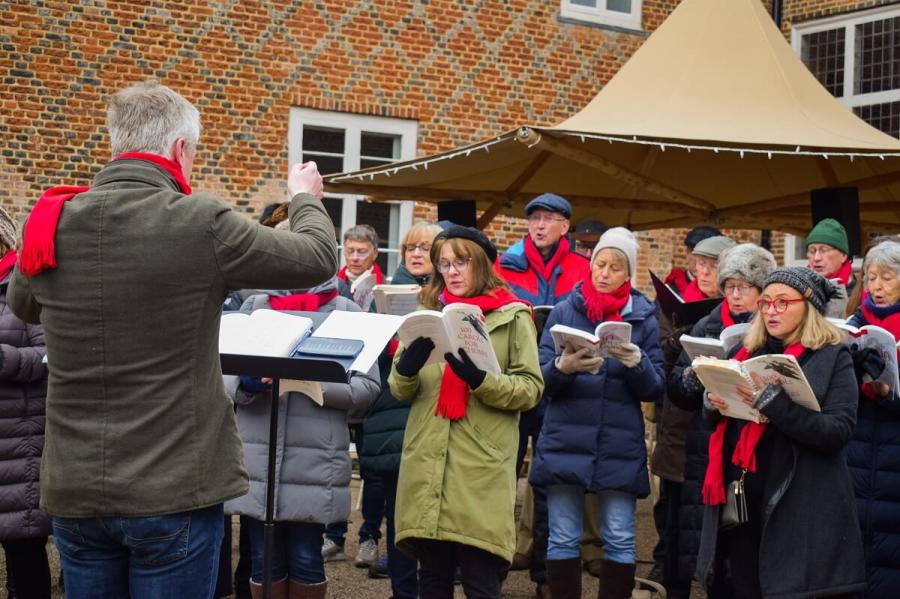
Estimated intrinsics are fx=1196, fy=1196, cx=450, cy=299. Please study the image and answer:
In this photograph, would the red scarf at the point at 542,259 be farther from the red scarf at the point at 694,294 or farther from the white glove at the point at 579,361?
the white glove at the point at 579,361

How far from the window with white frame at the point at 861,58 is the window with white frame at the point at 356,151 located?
5.19 metres

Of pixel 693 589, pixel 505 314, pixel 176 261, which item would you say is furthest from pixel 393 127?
pixel 176 261

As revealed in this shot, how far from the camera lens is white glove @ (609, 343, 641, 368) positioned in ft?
17.4

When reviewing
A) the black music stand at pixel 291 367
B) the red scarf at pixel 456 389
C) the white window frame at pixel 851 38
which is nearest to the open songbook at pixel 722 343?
the red scarf at pixel 456 389

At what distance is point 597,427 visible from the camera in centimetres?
546

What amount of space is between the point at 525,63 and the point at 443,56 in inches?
40.0

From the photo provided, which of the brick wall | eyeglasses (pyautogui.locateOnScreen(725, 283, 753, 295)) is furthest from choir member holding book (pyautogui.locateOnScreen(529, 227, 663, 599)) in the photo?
the brick wall

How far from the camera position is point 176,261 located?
115 inches

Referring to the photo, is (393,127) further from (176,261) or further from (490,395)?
(176,261)

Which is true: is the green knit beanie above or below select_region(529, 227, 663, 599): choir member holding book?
above

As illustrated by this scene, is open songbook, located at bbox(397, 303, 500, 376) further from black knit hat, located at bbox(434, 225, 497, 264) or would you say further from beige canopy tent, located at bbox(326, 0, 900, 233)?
beige canopy tent, located at bbox(326, 0, 900, 233)

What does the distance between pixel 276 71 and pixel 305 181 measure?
30.3 feet

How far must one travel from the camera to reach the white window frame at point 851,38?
13797mm

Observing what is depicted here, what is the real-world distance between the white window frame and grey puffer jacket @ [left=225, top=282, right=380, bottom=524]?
10647mm
